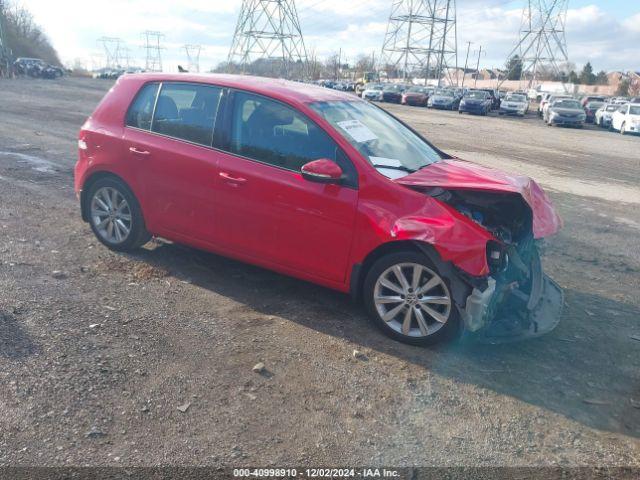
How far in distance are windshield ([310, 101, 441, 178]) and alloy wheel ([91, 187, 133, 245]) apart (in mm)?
2292

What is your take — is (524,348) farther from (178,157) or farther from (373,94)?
(373,94)

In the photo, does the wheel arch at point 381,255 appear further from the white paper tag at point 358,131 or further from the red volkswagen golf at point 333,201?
the white paper tag at point 358,131

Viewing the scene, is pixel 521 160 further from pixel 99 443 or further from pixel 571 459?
pixel 99 443

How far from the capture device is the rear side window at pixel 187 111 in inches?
205

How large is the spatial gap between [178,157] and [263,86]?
1010 mm

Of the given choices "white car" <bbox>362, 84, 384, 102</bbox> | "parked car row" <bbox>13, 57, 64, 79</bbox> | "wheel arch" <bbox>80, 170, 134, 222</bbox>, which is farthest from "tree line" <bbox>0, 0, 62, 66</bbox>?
"wheel arch" <bbox>80, 170, 134, 222</bbox>

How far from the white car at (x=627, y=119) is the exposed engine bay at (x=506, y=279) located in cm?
3068

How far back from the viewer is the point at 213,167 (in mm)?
5020

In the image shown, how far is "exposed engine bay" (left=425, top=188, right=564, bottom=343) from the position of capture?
4.14 m

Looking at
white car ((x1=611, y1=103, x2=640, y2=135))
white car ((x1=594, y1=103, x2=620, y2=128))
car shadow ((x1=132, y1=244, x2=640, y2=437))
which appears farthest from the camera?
white car ((x1=594, y1=103, x2=620, y2=128))

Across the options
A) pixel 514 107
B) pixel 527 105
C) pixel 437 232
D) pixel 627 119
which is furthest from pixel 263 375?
pixel 527 105

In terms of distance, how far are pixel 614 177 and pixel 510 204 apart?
11343mm

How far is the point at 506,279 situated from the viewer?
14.7ft

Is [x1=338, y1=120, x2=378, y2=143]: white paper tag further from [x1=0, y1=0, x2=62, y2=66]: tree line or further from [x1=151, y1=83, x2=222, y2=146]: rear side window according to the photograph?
[x1=0, y1=0, x2=62, y2=66]: tree line
